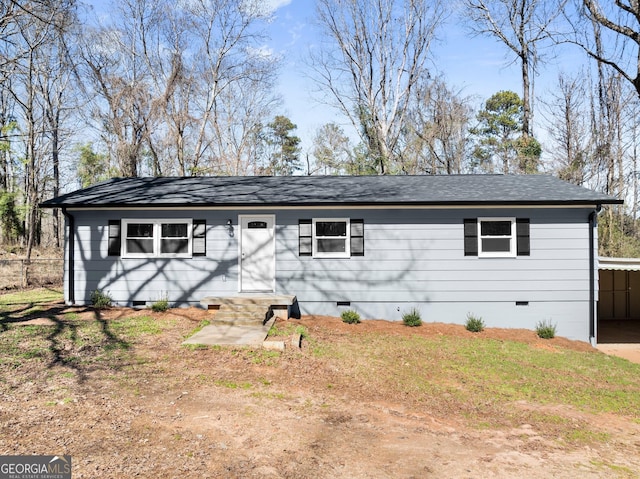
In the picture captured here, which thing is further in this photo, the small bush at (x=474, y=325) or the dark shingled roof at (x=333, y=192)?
the dark shingled roof at (x=333, y=192)

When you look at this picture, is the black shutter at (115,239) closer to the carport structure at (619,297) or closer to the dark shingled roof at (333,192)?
the dark shingled roof at (333,192)

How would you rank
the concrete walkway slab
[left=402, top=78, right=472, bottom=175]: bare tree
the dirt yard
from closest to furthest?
the dirt yard → the concrete walkway slab → [left=402, top=78, right=472, bottom=175]: bare tree

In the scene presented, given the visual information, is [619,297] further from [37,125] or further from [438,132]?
[37,125]

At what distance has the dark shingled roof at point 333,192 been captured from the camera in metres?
10.1

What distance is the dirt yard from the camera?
11.7 feet

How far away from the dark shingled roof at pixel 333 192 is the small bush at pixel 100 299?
250cm

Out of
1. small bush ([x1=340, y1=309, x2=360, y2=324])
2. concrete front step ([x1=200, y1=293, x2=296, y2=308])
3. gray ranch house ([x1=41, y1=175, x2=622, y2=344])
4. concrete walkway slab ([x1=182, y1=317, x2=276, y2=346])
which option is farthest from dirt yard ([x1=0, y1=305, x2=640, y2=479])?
gray ranch house ([x1=41, y1=175, x2=622, y2=344])

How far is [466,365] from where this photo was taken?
7207 mm

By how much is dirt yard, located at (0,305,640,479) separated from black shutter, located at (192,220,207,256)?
425cm

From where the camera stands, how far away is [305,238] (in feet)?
34.4

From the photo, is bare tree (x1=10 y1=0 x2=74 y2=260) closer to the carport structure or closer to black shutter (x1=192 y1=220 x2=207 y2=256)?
black shutter (x1=192 y1=220 x2=207 y2=256)

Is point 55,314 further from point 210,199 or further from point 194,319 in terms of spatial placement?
point 210,199

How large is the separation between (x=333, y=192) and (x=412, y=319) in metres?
4.34

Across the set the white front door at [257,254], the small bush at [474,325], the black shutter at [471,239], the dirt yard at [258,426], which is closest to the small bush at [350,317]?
the white front door at [257,254]
